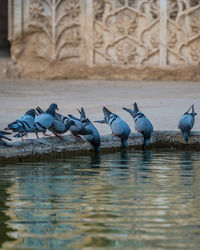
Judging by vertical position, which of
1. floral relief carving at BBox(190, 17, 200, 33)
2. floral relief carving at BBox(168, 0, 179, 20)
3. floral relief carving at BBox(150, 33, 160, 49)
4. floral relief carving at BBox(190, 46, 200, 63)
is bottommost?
floral relief carving at BBox(190, 46, 200, 63)

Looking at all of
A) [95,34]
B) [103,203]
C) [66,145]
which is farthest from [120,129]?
[95,34]

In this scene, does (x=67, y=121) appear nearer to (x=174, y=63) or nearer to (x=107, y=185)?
(x=107, y=185)

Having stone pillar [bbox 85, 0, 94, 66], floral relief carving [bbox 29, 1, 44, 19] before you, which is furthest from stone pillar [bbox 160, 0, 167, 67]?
floral relief carving [bbox 29, 1, 44, 19]

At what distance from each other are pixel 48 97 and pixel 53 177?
24.7ft

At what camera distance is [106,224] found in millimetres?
4836

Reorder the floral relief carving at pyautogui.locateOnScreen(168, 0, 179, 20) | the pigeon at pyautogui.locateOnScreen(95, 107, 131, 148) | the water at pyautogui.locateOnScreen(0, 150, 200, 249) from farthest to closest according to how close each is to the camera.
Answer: the floral relief carving at pyautogui.locateOnScreen(168, 0, 179, 20)
the pigeon at pyautogui.locateOnScreen(95, 107, 131, 148)
the water at pyautogui.locateOnScreen(0, 150, 200, 249)

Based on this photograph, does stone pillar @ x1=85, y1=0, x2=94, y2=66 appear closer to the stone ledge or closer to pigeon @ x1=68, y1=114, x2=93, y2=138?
the stone ledge

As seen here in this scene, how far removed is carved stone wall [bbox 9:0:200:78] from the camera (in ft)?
58.0

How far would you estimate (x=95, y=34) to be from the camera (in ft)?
59.0

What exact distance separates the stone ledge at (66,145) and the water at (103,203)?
13cm

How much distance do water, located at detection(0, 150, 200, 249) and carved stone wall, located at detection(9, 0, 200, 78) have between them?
10093 mm

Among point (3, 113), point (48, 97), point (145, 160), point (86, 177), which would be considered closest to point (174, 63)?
point (48, 97)

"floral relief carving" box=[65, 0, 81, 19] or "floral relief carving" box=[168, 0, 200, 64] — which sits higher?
"floral relief carving" box=[65, 0, 81, 19]

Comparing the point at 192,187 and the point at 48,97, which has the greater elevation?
the point at 48,97
